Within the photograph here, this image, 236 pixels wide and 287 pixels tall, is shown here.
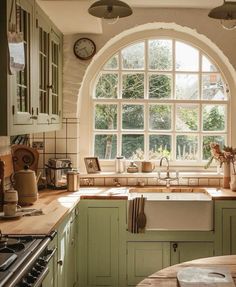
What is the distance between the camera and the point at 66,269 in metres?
3.32

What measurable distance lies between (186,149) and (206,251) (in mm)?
1175

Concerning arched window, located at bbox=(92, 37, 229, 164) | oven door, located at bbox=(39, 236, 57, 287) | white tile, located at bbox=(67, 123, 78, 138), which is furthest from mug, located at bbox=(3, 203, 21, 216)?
arched window, located at bbox=(92, 37, 229, 164)

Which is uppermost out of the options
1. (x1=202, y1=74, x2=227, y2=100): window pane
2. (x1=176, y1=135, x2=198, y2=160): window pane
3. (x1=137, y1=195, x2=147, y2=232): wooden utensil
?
(x1=202, y1=74, x2=227, y2=100): window pane

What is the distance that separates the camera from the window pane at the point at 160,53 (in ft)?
15.3

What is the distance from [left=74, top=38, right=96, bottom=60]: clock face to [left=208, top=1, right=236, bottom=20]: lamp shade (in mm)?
1732

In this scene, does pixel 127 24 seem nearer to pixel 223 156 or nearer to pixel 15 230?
pixel 223 156

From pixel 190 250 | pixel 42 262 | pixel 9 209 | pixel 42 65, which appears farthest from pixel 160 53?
pixel 42 262

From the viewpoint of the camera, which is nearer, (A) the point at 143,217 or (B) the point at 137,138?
(A) the point at 143,217

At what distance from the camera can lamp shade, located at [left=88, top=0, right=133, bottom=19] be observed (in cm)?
262

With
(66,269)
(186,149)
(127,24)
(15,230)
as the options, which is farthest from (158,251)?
(127,24)

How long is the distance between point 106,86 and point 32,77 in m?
1.68

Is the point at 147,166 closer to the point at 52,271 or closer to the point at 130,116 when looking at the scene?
the point at 130,116

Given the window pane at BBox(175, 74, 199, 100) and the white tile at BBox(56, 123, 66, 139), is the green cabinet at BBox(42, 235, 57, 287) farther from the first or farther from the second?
the window pane at BBox(175, 74, 199, 100)

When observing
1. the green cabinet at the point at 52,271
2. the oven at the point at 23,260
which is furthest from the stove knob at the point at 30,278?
the green cabinet at the point at 52,271
